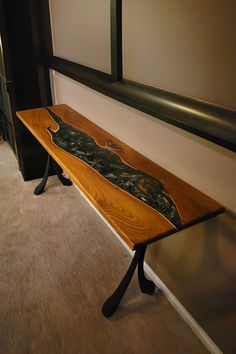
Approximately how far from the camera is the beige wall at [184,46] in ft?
3.00

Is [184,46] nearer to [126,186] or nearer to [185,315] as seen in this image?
[126,186]

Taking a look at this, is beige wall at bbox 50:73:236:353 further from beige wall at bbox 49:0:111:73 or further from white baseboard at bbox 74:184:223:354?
beige wall at bbox 49:0:111:73

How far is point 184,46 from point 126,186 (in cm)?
60

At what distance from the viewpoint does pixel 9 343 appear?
1.33 m

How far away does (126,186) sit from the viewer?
1.21m

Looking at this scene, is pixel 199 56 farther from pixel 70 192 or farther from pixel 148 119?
pixel 70 192

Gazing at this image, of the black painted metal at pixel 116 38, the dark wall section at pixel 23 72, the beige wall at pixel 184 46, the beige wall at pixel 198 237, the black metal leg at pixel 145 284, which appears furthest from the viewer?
the dark wall section at pixel 23 72

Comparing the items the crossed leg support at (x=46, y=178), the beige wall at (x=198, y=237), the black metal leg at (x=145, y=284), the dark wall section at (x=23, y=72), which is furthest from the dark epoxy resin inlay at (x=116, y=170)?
the dark wall section at (x=23, y=72)

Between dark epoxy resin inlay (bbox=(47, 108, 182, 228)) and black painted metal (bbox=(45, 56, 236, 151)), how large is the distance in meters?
0.28

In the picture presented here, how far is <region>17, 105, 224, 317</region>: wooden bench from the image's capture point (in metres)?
1.00

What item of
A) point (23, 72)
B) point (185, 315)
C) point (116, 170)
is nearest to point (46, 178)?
point (23, 72)

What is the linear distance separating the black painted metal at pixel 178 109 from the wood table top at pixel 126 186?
0.87ft

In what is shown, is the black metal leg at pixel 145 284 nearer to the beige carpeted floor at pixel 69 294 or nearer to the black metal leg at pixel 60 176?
the beige carpeted floor at pixel 69 294

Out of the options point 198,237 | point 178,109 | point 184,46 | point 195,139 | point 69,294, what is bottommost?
point 69,294
